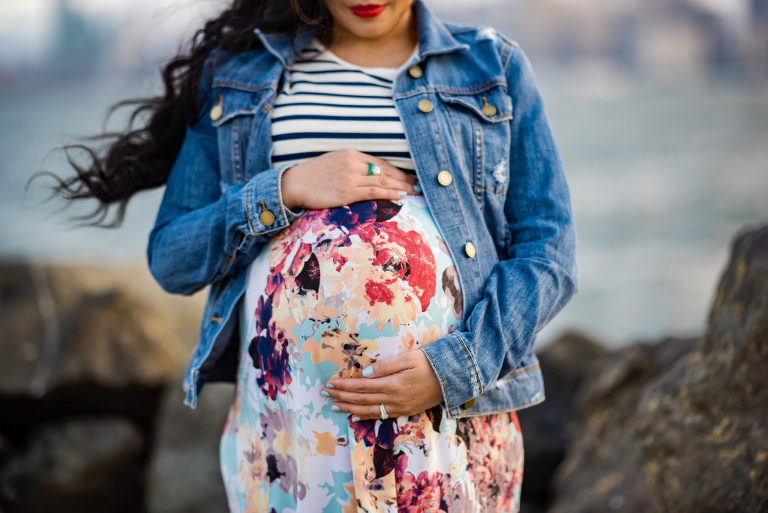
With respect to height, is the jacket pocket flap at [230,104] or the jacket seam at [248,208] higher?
the jacket pocket flap at [230,104]

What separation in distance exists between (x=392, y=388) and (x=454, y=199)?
0.51m

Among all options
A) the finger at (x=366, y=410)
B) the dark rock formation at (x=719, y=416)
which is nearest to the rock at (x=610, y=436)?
the dark rock formation at (x=719, y=416)

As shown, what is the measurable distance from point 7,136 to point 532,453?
23.4 meters

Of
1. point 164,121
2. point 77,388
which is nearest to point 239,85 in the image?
point 164,121

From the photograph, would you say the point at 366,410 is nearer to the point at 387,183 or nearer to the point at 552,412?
the point at 387,183

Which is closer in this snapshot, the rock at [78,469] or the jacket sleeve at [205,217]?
the jacket sleeve at [205,217]

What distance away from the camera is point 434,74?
1.90 meters

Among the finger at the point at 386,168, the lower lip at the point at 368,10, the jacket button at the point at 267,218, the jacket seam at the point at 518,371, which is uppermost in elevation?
the lower lip at the point at 368,10

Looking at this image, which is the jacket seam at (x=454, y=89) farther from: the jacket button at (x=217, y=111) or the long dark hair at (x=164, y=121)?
the jacket button at (x=217, y=111)

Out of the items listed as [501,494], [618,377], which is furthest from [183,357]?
[501,494]

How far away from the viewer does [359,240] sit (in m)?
1.68

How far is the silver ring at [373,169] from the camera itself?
1.74 m

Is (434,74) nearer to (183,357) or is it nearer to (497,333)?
(497,333)

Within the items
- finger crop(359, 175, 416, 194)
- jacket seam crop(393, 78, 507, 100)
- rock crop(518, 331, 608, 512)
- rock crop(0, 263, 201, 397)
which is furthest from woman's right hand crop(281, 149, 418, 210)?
rock crop(0, 263, 201, 397)
